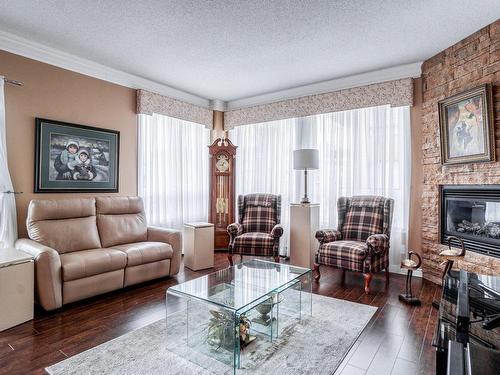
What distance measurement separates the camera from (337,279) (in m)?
3.76

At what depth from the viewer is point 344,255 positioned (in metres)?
3.38

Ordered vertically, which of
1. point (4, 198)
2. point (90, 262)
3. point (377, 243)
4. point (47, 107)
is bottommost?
point (90, 262)

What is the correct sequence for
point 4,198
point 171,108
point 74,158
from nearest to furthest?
point 4,198, point 74,158, point 171,108

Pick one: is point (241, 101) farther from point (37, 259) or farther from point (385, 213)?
point (37, 259)

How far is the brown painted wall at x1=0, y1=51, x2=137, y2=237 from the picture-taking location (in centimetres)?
318

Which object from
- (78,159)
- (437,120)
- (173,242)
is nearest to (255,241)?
(173,242)

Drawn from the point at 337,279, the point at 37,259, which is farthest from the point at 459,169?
the point at 37,259

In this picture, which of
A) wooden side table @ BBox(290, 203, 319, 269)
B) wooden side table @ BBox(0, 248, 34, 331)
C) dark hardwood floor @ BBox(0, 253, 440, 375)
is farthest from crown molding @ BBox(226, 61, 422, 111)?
wooden side table @ BBox(0, 248, 34, 331)

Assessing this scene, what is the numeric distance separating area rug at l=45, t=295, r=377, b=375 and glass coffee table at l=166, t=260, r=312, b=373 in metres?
0.03

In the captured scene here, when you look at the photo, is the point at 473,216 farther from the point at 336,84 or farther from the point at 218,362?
the point at 218,362

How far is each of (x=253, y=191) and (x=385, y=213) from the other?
7.46ft

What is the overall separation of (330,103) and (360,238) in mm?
2008

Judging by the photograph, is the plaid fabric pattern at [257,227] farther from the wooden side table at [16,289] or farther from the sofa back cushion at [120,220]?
the wooden side table at [16,289]

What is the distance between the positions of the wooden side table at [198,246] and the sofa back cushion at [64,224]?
3.78ft
